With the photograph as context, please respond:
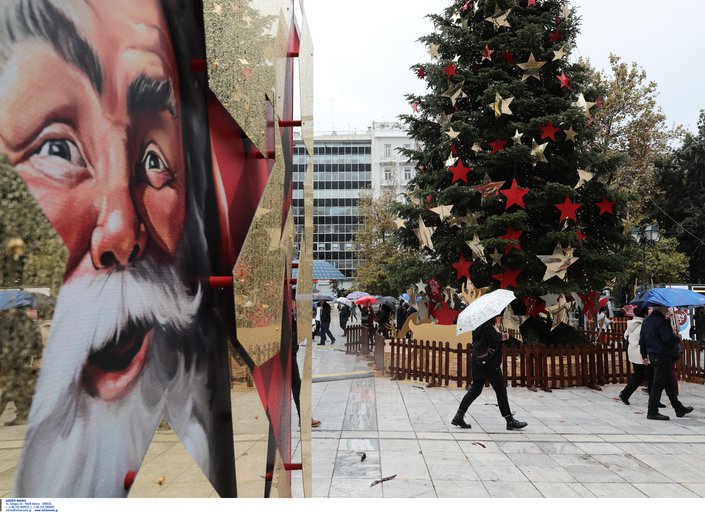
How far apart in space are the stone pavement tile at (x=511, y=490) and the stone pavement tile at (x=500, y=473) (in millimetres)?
99

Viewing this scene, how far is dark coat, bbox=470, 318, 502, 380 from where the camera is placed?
7.11m

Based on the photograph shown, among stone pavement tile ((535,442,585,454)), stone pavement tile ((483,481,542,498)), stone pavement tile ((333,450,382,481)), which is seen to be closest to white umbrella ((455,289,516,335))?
stone pavement tile ((535,442,585,454))

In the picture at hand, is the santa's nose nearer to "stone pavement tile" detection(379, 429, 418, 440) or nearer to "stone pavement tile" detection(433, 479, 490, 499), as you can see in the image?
"stone pavement tile" detection(433, 479, 490, 499)

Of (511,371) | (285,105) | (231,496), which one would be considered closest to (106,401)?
(231,496)

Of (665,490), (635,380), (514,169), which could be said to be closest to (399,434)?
(665,490)

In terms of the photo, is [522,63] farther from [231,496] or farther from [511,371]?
[231,496]

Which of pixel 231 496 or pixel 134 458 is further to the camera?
pixel 231 496

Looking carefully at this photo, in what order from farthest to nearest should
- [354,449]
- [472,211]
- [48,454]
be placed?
1. [472,211]
2. [354,449]
3. [48,454]

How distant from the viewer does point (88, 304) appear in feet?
3.35

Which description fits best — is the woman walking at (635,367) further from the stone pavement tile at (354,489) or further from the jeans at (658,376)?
the stone pavement tile at (354,489)

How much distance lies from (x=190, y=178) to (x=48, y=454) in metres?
0.82

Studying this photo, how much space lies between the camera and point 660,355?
7578 mm

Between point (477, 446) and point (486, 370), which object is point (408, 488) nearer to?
point (477, 446)

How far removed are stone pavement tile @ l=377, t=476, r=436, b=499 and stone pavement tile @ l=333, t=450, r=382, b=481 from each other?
8.8 inches
